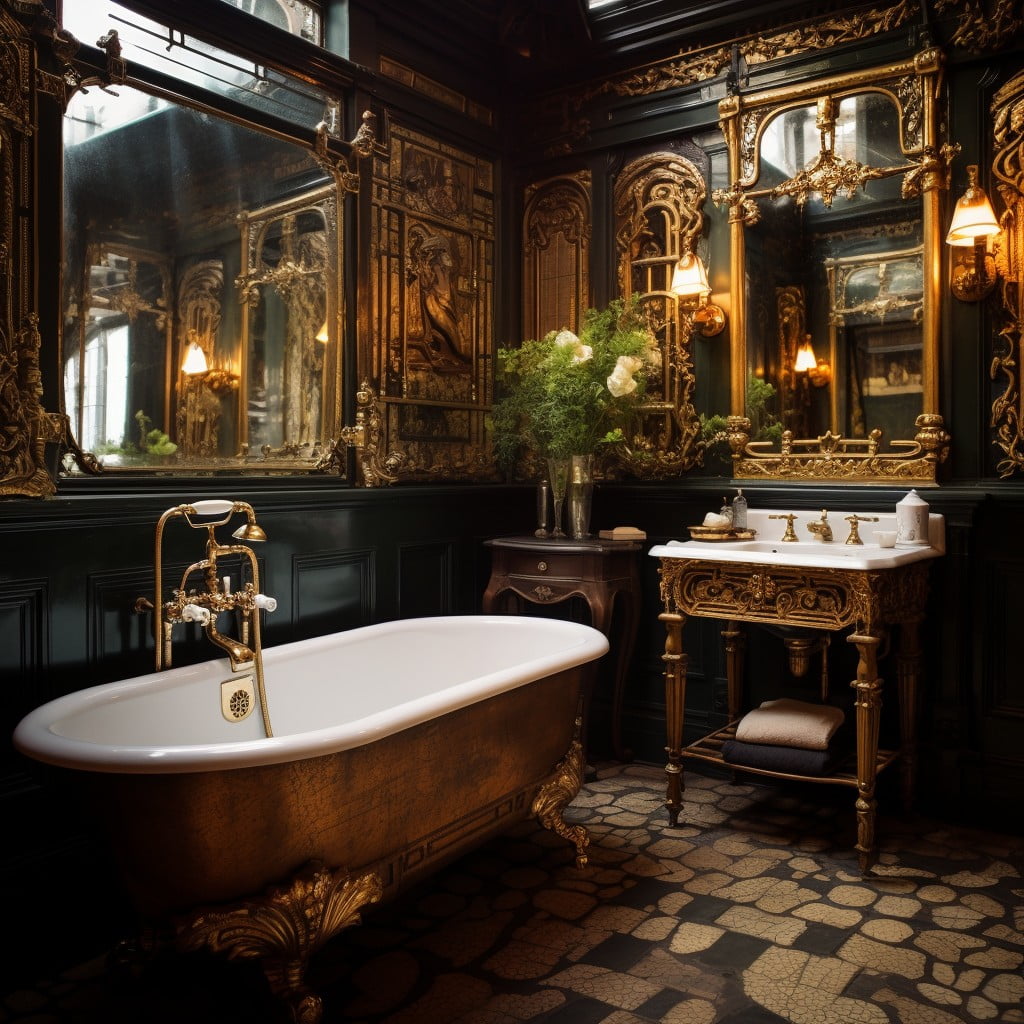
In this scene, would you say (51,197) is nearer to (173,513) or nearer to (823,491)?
(173,513)

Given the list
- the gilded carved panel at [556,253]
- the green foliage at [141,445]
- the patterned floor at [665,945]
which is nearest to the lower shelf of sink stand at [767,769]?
the patterned floor at [665,945]

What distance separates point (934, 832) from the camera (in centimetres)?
291

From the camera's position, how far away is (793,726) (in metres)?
2.85

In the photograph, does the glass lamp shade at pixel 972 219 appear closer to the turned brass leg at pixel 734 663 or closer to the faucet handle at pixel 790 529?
the faucet handle at pixel 790 529

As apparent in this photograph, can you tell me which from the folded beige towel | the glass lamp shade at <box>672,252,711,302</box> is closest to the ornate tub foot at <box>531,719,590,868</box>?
the folded beige towel

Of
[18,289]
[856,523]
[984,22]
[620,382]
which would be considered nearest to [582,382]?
[620,382]

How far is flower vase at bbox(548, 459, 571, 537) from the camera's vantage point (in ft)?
11.8

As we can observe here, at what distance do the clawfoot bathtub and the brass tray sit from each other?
661 millimetres

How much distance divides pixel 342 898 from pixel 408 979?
294 mm

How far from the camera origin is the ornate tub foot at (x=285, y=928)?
174cm

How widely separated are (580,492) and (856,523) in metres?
1.00

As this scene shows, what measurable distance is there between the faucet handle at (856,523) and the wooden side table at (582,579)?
739mm

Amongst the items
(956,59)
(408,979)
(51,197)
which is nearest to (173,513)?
(51,197)

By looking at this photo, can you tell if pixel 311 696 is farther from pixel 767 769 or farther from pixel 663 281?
pixel 663 281
